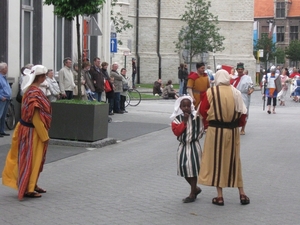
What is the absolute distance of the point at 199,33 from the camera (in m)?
53.4

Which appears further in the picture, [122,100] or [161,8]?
[161,8]

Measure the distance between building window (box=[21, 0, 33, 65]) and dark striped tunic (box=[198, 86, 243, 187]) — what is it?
36.6 ft

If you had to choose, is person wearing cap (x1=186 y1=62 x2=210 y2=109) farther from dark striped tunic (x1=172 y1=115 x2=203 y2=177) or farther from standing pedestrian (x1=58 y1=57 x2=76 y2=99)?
dark striped tunic (x1=172 y1=115 x2=203 y2=177)

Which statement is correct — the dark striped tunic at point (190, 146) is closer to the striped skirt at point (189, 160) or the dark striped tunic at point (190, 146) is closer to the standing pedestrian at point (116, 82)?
the striped skirt at point (189, 160)

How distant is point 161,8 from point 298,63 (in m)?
52.8

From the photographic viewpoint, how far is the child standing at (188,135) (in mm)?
8625

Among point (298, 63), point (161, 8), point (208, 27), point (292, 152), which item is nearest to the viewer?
point (292, 152)

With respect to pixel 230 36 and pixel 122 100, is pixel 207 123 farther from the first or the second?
pixel 230 36

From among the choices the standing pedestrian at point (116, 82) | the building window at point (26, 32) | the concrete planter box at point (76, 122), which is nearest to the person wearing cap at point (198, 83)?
the concrete planter box at point (76, 122)

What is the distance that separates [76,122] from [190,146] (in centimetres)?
617

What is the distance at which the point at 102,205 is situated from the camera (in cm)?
854

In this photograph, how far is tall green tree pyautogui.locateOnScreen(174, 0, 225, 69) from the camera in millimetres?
52812

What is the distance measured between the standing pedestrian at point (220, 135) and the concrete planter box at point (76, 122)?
241 inches

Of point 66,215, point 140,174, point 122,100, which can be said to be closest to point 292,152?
point 140,174
